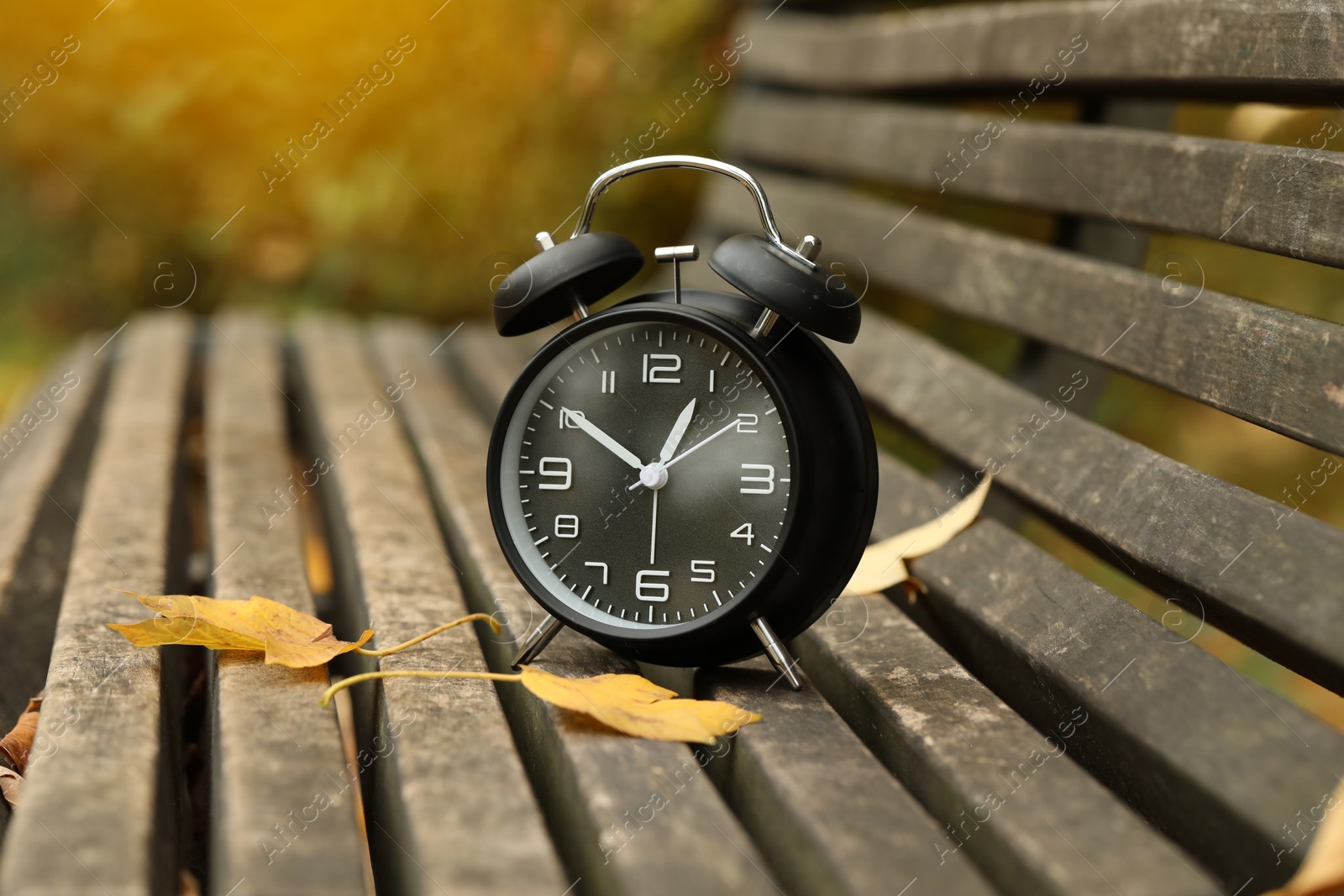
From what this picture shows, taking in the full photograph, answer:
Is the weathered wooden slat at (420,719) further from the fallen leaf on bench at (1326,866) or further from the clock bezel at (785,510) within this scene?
the fallen leaf on bench at (1326,866)

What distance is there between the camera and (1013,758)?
1262 millimetres

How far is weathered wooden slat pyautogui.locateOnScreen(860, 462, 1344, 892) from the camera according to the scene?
1146mm

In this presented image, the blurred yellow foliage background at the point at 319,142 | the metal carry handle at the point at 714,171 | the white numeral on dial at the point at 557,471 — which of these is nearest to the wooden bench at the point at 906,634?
the white numeral on dial at the point at 557,471

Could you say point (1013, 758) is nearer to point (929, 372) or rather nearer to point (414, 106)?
point (929, 372)

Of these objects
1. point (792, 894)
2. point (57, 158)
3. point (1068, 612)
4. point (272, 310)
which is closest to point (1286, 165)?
point (1068, 612)

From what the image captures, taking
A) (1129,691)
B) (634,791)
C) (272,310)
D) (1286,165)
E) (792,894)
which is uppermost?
(1286,165)

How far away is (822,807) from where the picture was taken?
116cm

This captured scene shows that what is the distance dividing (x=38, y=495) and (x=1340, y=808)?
2209 millimetres

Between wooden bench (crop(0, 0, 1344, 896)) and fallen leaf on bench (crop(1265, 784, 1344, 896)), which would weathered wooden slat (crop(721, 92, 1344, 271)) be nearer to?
wooden bench (crop(0, 0, 1344, 896))

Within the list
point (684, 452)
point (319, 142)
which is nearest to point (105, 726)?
point (684, 452)

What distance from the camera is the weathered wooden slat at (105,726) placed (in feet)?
3.43

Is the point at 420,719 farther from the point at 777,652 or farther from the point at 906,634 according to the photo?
the point at 906,634

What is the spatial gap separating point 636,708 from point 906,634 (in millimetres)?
504

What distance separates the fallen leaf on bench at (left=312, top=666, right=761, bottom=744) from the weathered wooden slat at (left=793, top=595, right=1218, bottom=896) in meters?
0.18
